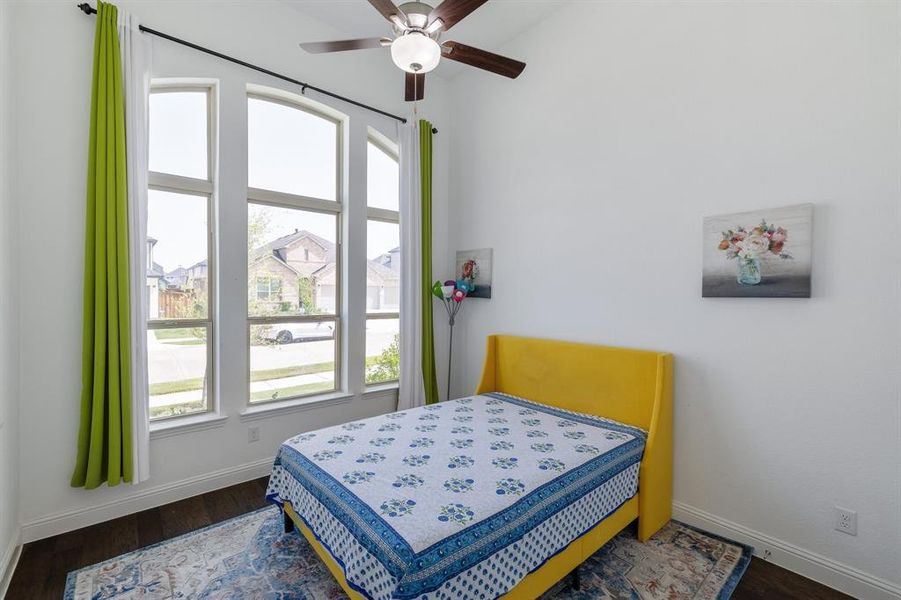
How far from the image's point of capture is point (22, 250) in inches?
85.3

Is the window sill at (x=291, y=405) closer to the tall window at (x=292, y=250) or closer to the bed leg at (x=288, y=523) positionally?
the tall window at (x=292, y=250)

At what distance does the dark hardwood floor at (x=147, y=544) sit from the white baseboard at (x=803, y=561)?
0.04 metres

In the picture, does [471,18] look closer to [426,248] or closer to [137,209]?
[426,248]

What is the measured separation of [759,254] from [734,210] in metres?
0.28

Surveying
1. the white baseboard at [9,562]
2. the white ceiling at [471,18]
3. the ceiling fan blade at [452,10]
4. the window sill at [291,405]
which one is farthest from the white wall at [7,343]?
the ceiling fan blade at [452,10]

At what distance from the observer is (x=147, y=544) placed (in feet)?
7.13

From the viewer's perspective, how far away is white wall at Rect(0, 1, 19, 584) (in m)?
1.89

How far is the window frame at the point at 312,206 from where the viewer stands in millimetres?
3070

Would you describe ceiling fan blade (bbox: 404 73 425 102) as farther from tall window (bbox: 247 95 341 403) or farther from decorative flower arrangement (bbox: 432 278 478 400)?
decorative flower arrangement (bbox: 432 278 478 400)

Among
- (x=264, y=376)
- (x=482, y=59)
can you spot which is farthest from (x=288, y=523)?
(x=482, y=59)

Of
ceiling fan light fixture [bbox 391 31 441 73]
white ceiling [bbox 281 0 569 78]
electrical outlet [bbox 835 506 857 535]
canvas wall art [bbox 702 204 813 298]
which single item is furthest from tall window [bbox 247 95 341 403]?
electrical outlet [bbox 835 506 857 535]

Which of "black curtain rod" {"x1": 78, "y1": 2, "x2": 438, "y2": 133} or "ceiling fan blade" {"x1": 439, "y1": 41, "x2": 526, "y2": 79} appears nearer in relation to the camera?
"ceiling fan blade" {"x1": 439, "y1": 41, "x2": 526, "y2": 79}

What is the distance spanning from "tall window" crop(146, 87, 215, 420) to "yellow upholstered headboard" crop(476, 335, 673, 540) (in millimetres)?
2160

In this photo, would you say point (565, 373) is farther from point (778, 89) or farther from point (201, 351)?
point (201, 351)
